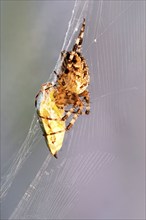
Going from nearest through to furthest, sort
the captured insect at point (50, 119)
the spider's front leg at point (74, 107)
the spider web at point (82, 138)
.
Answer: the captured insect at point (50, 119)
the spider's front leg at point (74, 107)
the spider web at point (82, 138)

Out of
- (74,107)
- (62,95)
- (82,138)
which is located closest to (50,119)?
(62,95)

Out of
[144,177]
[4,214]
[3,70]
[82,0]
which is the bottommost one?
[144,177]

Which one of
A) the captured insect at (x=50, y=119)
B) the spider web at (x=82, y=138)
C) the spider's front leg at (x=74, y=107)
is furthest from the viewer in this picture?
the spider web at (x=82, y=138)

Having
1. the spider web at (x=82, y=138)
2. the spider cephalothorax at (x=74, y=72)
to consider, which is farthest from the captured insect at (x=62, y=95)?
the spider web at (x=82, y=138)

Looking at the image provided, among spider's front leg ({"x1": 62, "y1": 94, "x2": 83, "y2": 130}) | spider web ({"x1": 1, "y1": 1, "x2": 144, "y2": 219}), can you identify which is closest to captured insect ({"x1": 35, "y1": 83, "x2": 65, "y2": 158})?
spider's front leg ({"x1": 62, "y1": 94, "x2": 83, "y2": 130})

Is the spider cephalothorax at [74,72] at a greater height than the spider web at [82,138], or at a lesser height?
greater

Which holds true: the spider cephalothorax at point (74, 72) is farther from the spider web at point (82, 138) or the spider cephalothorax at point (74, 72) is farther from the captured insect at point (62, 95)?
the spider web at point (82, 138)

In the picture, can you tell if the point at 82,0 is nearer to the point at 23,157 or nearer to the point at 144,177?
the point at 23,157

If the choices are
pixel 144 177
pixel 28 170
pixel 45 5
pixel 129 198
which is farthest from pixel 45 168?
pixel 45 5

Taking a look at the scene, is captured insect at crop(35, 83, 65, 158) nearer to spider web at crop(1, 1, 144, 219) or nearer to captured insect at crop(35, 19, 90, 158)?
captured insect at crop(35, 19, 90, 158)
